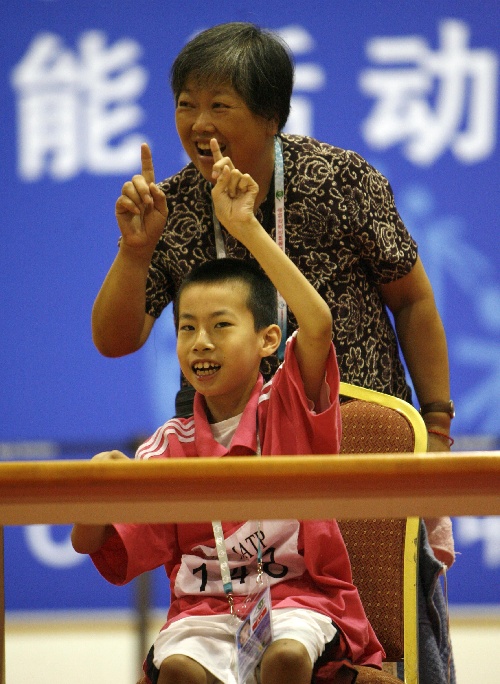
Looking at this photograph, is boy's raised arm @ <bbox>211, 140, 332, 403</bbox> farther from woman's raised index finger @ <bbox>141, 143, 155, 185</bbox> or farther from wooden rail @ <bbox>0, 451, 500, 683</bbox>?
wooden rail @ <bbox>0, 451, 500, 683</bbox>

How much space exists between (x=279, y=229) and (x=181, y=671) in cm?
84

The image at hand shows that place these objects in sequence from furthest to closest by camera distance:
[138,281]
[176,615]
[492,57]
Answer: [492,57], [138,281], [176,615]

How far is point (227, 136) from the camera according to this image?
6.10ft

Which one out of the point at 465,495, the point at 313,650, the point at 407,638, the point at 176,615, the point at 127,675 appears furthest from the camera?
the point at 127,675

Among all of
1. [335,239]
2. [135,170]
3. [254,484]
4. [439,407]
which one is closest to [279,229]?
[335,239]

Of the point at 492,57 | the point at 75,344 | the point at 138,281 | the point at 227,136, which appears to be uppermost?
the point at 492,57

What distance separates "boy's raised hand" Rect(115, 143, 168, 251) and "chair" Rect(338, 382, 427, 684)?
44 cm

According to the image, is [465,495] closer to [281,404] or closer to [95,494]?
[95,494]

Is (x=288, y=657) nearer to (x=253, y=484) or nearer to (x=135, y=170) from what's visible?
(x=253, y=484)

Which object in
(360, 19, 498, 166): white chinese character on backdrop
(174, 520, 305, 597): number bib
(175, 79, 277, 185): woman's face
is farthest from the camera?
(360, 19, 498, 166): white chinese character on backdrop

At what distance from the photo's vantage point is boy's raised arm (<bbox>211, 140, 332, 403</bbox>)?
61.7 inches

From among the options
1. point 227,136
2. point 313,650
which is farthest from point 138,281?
point 313,650

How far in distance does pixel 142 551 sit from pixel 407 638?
463 millimetres

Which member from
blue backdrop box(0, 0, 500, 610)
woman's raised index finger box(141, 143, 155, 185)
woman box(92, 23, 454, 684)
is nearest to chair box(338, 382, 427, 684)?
woman box(92, 23, 454, 684)
